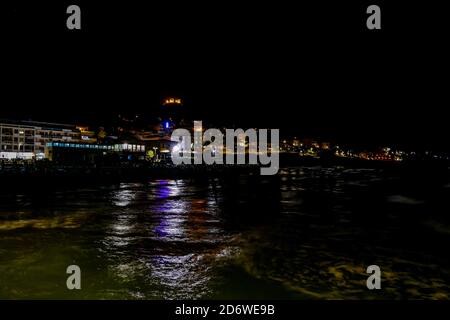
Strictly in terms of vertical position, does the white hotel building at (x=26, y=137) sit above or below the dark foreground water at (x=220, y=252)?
above

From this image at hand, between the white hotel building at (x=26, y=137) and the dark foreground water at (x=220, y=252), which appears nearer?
the dark foreground water at (x=220, y=252)

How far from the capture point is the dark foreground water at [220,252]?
28.6 feet

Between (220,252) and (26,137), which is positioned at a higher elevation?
(26,137)

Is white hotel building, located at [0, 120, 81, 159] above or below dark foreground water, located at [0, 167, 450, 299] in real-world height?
above

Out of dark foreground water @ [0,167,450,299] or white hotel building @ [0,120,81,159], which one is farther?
white hotel building @ [0,120,81,159]

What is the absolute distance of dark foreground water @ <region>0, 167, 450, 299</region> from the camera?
8.72m

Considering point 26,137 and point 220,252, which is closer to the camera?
point 220,252

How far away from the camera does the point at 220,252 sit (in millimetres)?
12094
